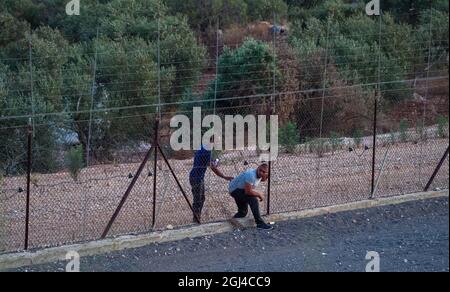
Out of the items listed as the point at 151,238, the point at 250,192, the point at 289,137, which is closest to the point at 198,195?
the point at 250,192

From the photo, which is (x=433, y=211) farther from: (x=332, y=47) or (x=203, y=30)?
(x=203, y=30)

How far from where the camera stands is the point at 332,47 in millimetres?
21484

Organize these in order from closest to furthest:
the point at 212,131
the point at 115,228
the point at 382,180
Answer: the point at 115,228 → the point at 382,180 → the point at 212,131

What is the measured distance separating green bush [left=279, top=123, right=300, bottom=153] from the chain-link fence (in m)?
0.03

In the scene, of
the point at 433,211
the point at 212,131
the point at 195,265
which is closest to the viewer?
the point at 195,265

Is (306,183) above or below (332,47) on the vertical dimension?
below

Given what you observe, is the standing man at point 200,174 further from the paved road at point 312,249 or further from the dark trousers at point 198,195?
the paved road at point 312,249

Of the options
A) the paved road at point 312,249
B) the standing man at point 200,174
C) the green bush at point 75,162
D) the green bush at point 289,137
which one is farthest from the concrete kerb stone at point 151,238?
the green bush at point 75,162

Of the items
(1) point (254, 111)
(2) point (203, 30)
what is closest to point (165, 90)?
(1) point (254, 111)

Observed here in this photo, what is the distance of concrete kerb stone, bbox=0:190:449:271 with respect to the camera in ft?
30.8

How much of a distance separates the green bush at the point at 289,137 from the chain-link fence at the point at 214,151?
0.10 feet

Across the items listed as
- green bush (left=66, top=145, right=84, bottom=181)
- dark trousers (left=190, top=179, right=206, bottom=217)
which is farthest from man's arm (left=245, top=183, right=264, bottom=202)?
green bush (left=66, top=145, right=84, bottom=181)

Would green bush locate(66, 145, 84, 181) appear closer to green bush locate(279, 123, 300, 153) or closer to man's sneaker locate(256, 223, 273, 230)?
green bush locate(279, 123, 300, 153)

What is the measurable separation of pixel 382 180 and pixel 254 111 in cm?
634
